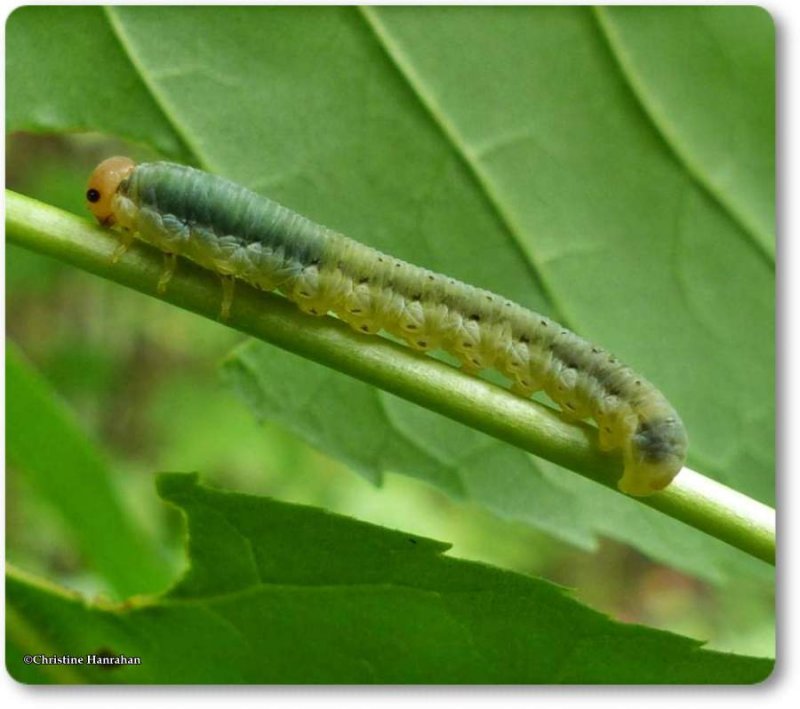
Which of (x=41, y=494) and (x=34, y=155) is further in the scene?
(x=34, y=155)

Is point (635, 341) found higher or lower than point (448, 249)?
lower

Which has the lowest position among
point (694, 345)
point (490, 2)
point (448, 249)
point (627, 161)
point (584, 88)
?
point (694, 345)

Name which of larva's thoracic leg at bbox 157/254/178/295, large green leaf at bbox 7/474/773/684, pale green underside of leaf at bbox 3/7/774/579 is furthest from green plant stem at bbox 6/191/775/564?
pale green underside of leaf at bbox 3/7/774/579

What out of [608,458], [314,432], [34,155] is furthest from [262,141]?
[34,155]

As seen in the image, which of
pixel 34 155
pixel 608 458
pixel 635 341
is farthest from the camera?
pixel 34 155

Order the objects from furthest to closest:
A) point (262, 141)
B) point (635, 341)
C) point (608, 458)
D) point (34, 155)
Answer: point (34, 155) < point (635, 341) < point (262, 141) < point (608, 458)

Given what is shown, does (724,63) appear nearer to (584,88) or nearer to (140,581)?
(584,88)

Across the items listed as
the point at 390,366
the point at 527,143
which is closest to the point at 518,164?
the point at 527,143

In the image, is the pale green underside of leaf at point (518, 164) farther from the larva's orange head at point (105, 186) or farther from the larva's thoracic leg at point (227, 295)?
the larva's thoracic leg at point (227, 295)
